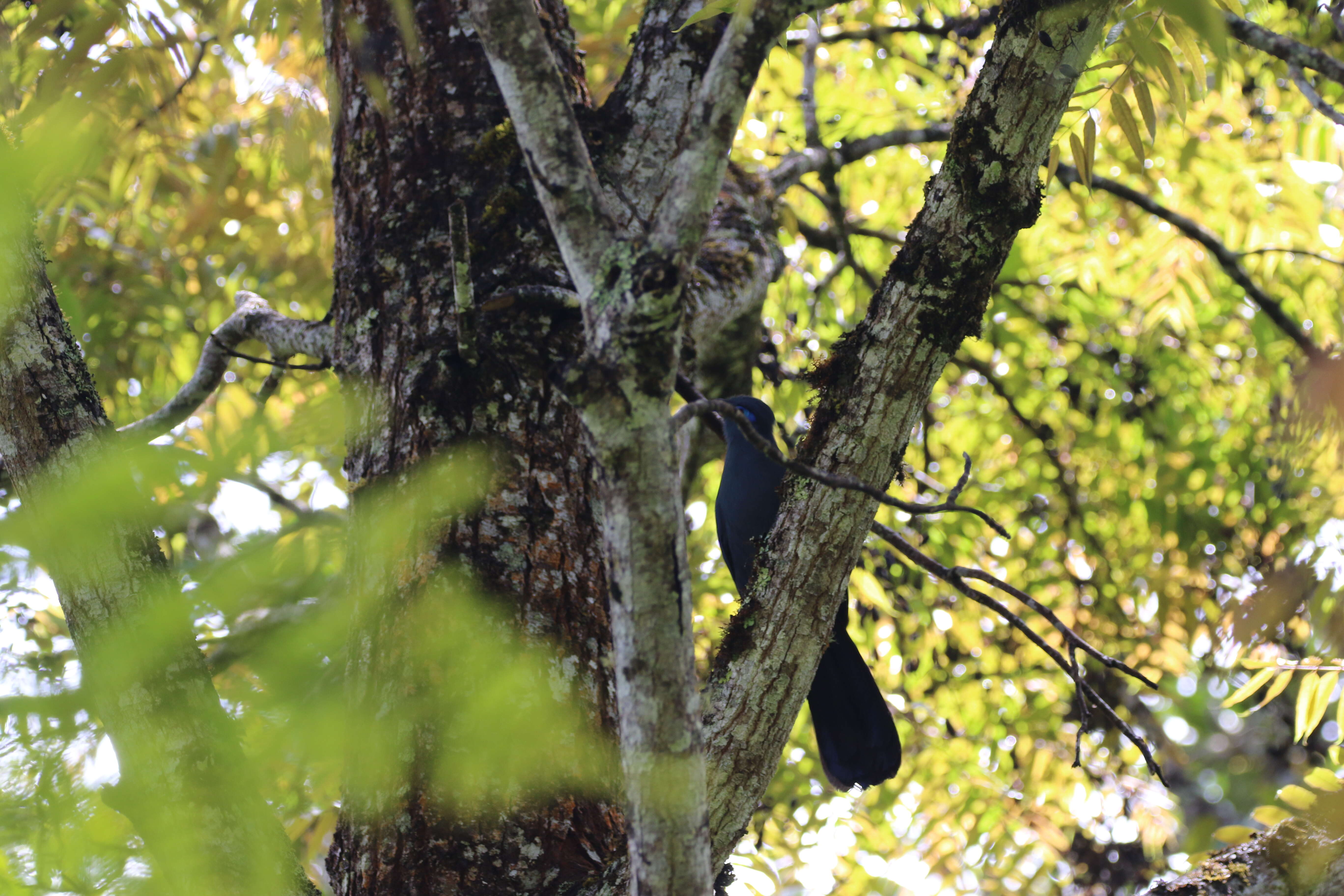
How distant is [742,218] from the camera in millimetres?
3121

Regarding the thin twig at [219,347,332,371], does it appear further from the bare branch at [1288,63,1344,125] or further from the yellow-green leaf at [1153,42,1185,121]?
the bare branch at [1288,63,1344,125]

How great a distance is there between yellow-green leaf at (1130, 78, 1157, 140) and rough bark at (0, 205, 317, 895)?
75.6 inches

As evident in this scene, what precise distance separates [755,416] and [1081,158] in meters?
1.65

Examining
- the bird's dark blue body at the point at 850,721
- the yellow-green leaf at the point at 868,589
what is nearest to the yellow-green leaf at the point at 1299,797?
the bird's dark blue body at the point at 850,721

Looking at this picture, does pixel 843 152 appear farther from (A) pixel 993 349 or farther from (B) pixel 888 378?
(B) pixel 888 378

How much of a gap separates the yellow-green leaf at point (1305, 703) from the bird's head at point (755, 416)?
1.74 m

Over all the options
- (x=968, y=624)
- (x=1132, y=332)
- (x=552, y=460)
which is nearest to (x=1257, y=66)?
(x=1132, y=332)

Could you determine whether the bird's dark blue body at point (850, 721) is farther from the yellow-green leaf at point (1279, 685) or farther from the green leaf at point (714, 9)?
the green leaf at point (714, 9)


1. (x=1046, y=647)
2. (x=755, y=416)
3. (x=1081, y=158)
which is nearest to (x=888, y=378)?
(x=1046, y=647)

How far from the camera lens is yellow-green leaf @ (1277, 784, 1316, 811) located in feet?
5.73

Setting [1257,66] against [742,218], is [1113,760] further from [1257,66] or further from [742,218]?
[1257,66]

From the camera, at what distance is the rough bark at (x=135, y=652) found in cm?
115

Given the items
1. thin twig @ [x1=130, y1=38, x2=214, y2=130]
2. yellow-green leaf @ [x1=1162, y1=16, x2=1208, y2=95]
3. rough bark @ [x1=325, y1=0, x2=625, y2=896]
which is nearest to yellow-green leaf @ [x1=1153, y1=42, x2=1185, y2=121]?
yellow-green leaf @ [x1=1162, y1=16, x2=1208, y2=95]

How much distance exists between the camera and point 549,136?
4.07ft
